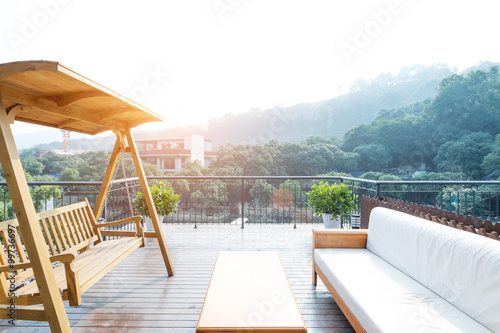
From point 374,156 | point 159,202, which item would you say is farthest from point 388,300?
point 374,156

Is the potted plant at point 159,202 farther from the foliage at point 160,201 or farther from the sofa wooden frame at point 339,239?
the sofa wooden frame at point 339,239

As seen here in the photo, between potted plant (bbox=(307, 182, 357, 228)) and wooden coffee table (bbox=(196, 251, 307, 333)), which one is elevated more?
potted plant (bbox=(307, 182, 357, 228))

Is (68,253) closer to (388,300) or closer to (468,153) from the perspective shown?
(388,300)

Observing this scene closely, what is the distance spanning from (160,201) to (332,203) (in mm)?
2809

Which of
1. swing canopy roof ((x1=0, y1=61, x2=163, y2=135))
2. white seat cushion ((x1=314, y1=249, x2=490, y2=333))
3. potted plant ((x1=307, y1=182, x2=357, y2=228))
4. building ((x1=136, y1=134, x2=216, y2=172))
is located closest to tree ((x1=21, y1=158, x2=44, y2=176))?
building ((x1=136, y1=134, x2=216, y2=172))

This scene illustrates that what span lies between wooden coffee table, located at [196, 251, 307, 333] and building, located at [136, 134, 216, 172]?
28.8m

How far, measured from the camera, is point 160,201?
4520 mm

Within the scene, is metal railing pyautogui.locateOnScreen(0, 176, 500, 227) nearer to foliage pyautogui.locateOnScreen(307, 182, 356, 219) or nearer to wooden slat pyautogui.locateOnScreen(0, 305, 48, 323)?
foliage pyautogui.locateOnScreen(307, 182, 356, 219)

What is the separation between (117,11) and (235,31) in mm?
4876

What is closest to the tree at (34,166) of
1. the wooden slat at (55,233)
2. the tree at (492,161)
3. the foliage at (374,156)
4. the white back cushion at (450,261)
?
the wooden slat at (55,233)

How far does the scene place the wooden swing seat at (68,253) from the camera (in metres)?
1.78

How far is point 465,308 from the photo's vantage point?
1.47m

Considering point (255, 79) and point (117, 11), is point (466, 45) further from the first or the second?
point (117, 11)

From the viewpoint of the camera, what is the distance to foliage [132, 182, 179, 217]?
14.7 feet
